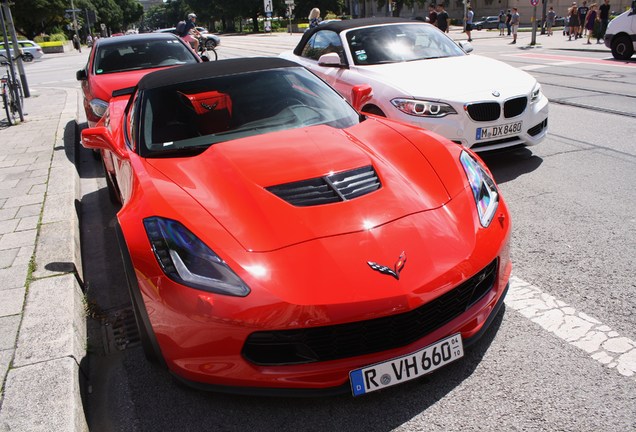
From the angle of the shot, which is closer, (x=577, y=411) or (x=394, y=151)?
(x=577, y=411)

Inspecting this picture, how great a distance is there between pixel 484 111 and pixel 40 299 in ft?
13.7

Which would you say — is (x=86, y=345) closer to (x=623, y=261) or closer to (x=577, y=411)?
(x=577, y=411)

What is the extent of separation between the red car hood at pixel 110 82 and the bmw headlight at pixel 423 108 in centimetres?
374

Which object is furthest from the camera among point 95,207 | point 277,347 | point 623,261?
point 95,207

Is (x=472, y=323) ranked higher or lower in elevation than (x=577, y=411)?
higher

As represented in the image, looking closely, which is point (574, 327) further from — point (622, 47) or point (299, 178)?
point (622, 47)

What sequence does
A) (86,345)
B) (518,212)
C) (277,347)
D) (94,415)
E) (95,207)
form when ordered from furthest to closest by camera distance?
(95,207) < (518,212) < (86,345) < (94,415) < (277,347)

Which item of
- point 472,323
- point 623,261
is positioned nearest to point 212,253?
point 472,323

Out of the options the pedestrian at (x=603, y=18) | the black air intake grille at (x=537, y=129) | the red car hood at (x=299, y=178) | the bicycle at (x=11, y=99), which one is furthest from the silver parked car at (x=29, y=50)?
the red car hood at (x=299, y=178)

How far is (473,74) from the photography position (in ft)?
19.5

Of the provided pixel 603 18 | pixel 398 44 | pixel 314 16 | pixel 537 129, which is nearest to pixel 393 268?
pixel 537 129

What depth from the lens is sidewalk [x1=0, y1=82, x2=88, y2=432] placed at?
2.49 metres

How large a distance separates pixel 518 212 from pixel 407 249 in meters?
2.52

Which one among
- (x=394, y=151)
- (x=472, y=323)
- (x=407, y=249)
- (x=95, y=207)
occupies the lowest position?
(x=95, y=207)
